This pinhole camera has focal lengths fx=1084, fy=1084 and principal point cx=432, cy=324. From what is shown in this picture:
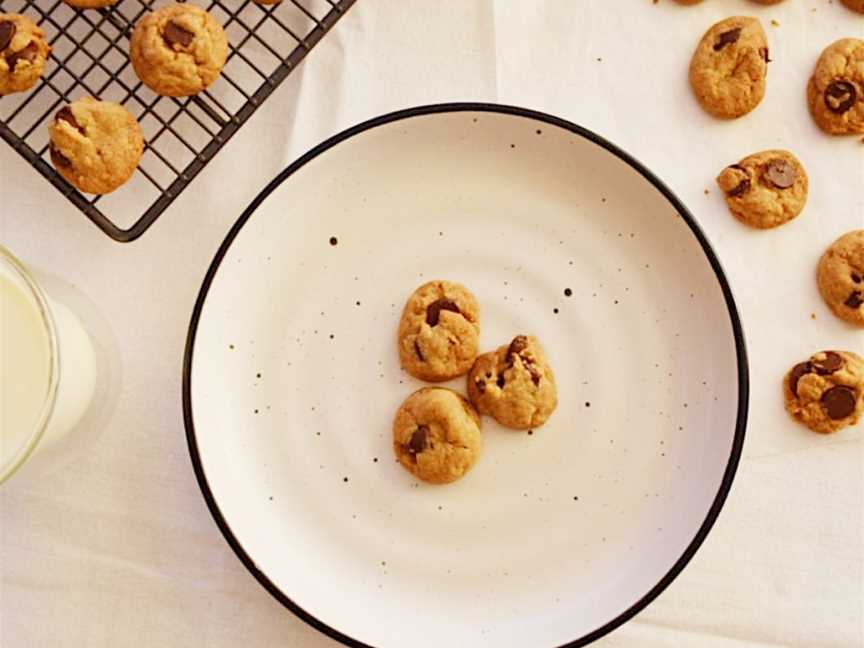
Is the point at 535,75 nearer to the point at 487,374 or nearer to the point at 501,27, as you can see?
the point at 501,27

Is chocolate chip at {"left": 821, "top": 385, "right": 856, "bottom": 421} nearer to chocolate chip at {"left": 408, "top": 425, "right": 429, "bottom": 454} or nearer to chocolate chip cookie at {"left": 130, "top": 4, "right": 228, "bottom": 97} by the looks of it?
chocolate chip at {"left": 408, "top": 425, "right": 429, "bottom": 454}

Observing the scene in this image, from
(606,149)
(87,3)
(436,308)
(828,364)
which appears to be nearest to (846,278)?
(828,364)

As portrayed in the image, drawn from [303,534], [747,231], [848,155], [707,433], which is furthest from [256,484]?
[848,155]

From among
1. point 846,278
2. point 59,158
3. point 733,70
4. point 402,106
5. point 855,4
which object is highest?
point 855,4

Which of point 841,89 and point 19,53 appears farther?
point 841,89

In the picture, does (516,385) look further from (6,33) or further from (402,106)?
(6,33)

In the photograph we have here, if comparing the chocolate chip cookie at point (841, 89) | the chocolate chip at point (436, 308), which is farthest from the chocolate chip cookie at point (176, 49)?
the chocolate chip cookie at point (841, 89)

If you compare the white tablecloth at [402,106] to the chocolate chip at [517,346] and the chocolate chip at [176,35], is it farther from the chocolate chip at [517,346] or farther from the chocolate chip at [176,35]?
the chocolate chip at [517,346]
